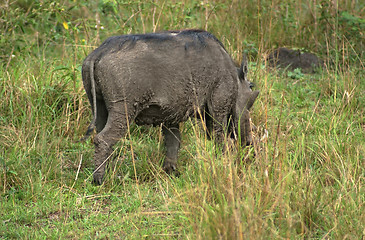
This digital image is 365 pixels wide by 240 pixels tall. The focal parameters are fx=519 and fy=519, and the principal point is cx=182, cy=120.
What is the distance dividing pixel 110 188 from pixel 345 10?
4.62 meters

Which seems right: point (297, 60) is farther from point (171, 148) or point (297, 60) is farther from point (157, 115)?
point (157, 115)

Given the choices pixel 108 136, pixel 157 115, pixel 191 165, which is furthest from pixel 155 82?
pixel 191 165

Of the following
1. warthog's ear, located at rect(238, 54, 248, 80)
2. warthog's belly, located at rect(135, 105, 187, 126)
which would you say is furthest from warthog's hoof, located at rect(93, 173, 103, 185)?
warthog's ear, located at rect(238, 54, 248, 80)

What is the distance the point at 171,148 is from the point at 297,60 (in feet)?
10.4

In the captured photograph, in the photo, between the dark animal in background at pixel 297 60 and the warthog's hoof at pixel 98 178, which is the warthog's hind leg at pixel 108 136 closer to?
the warthog's hoof at pixel 98 178

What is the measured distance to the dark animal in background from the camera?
7074 mm

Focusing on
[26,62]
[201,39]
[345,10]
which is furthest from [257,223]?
[345,10]

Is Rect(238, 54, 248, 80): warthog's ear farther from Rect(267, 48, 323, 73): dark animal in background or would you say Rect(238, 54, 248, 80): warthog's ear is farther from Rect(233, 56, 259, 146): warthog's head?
Rect(267, 48, 323, 73): dark animal in background

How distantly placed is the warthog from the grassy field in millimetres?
240

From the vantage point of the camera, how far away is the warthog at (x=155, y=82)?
4.00m

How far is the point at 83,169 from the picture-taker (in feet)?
14.9

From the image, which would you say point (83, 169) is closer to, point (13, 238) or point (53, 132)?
point (53, 132)

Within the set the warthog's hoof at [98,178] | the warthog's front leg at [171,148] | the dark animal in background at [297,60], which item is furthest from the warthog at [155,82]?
the dark animal in background at [297,60]

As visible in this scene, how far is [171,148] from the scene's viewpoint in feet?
15.2
